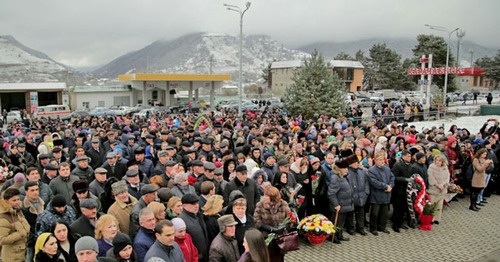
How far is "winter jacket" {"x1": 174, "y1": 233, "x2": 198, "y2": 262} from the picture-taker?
4.48 metres

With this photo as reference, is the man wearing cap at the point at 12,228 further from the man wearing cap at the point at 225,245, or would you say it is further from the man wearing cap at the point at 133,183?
the man wearing cap at the point at 225,245

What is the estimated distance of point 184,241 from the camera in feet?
14.8

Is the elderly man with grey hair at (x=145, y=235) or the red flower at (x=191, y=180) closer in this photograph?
→ the elderly man with grey hair at (x=145, y=235)

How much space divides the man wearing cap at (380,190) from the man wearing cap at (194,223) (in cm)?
448

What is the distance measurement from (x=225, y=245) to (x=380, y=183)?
469 centimetres

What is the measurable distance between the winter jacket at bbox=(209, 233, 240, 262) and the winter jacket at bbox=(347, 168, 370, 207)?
3.96 meters

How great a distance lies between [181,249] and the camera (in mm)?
4473

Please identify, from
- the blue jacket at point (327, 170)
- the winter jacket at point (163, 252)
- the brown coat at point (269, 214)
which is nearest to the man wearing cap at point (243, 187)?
the brown coat at point (269, 214)

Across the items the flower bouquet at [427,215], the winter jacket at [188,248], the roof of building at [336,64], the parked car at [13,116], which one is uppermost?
the roof of building at [336,64]

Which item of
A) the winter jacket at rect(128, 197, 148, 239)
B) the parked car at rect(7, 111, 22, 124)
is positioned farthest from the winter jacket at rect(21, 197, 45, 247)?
the parked car at rect(7, 111, 22, 124)

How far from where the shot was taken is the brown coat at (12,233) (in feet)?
15.8

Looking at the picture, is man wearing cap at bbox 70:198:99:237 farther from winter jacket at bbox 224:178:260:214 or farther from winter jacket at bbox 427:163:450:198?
winter jacket at bbox 427:163:450:198

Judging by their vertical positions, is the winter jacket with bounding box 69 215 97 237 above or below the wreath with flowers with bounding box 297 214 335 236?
above

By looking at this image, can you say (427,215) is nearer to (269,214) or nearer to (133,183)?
(269,214)
